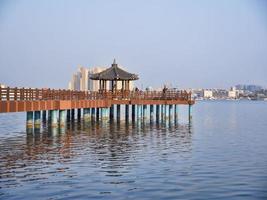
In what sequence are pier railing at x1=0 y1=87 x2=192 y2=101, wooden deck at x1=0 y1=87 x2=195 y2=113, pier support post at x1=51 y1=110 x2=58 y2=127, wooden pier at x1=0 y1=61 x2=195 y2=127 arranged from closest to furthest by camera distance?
wooden deck at x1=0 y1=87 x2=195 y2=113 < pier railing at x1=0 y1=87 x2=192 y2=101 < wooden pier at x1=0 y1=61 x2=195 y2=127 < pier support post at x1=51 y1=110 x2=58 y2=127

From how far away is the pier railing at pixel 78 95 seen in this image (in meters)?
30.1

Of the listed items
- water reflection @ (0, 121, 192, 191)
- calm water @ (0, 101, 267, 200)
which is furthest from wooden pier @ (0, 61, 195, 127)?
calm water @ (0, 101, 267, 200)

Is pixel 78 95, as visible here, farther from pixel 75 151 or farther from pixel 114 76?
pixel 75 151

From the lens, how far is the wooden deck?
97.3 ft

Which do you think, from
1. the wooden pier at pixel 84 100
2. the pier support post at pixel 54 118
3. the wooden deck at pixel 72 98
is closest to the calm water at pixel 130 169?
the wooden deck at pixel 72 98

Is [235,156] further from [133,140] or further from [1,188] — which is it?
[1,188]

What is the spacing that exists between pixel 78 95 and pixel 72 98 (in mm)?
1896

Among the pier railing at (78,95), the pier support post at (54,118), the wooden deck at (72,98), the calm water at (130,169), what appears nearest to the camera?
the calm water at (130,169)

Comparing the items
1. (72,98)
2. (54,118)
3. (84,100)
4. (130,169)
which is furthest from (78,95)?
(130,169)

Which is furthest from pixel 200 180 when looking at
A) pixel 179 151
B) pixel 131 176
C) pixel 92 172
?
pixel 179 151

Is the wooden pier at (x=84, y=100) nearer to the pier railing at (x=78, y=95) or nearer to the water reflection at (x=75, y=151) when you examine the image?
the pier railing at (x=78, y=95)

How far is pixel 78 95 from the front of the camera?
45125 mm

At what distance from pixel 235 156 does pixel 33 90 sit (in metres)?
16.3

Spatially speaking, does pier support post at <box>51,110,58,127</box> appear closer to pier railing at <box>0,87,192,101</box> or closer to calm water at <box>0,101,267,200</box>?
pier railing at <box>0,87,192,101</box>
